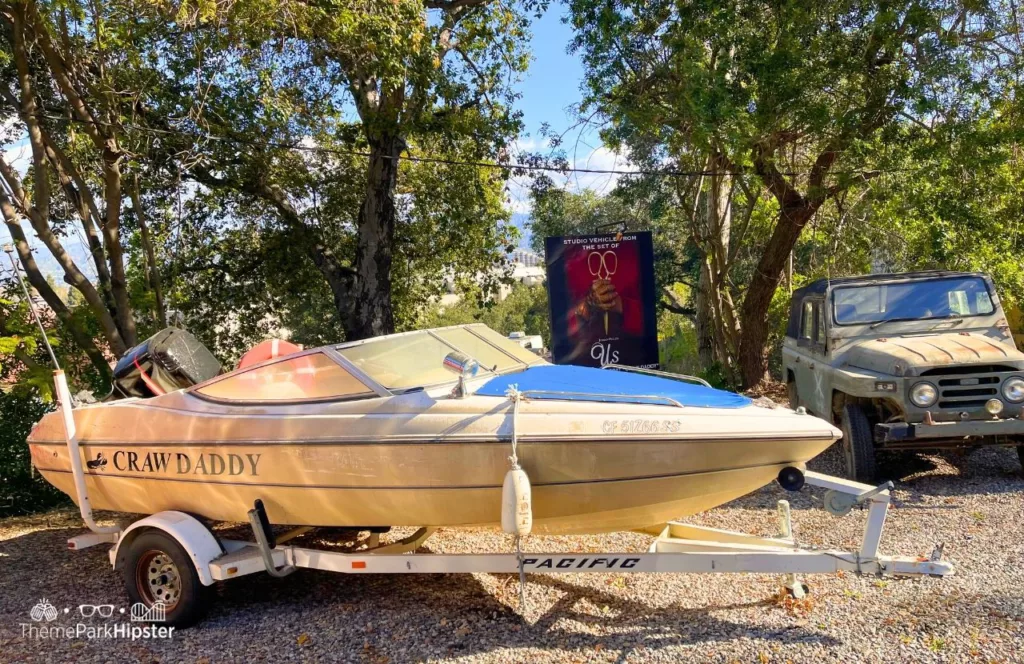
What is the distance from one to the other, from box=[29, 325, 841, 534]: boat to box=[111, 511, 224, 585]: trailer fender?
0.14 metres

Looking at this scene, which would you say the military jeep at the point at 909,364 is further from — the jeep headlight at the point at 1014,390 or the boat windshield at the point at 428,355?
the boat windshield at the point at 428,355

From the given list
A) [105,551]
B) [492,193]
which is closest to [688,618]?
[105,551]

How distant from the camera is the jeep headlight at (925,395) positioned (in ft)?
20.5

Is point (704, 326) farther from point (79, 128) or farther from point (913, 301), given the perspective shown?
point (79, 128)

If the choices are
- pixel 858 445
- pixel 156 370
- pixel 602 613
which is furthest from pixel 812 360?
pixel 156 370

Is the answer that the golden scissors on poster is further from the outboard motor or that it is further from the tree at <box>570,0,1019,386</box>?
the outboard motor

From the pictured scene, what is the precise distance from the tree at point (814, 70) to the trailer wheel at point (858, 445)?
408 cm

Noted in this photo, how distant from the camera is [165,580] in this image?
4680mm

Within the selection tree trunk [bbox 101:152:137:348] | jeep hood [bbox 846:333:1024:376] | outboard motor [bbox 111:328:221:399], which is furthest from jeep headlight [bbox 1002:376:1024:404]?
tree trunk [bbox 101:152:137:348]

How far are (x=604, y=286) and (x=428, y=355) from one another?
568 cm

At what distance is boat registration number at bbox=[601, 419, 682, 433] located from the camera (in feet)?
12.7

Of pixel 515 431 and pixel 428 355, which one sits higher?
pixel 428 355

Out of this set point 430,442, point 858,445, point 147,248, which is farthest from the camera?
point 147,248

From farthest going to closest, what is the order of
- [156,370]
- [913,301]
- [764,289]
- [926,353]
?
[764,289] < [913,301] < [926,353] < [156,370]
